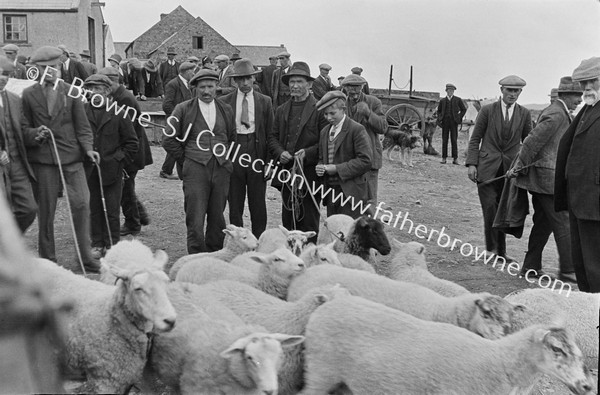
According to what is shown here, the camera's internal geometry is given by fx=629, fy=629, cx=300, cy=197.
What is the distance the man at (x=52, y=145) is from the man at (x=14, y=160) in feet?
0.92

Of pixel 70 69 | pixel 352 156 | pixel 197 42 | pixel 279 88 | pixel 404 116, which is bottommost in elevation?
pixel 352 156

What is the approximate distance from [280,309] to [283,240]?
241 centimetres

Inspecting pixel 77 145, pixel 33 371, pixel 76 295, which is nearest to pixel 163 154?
pixel 77 145

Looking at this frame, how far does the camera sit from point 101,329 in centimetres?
379

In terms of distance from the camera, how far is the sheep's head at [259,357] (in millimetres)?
3447

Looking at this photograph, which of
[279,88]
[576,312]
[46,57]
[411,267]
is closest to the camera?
[576,312]

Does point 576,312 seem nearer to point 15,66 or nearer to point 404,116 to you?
point 15,66

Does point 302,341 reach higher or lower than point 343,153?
lower

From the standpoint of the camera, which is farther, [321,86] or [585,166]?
[321,86]

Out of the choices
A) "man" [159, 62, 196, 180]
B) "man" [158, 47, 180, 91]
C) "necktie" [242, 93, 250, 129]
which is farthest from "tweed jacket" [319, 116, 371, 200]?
"man" [158, 47, 180, 91]

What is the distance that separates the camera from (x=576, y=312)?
16.8ft

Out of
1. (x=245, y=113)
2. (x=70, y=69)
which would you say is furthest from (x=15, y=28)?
(x=245, y=113)

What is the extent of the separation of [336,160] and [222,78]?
274 inches

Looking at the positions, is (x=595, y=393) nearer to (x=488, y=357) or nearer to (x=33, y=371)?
(x=488, y=357)
